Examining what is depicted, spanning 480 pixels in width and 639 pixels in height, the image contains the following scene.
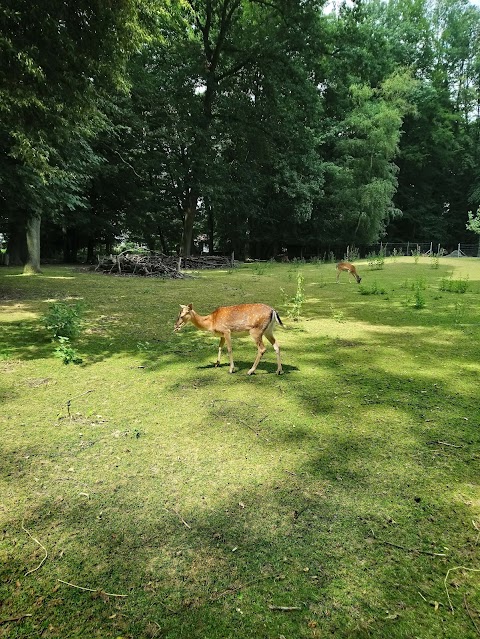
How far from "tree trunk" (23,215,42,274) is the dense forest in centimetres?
11

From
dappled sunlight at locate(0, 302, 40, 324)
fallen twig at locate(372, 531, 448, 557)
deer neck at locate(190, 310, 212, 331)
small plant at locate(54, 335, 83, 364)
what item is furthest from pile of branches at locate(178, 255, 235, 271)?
fallen twig at locate(372, 531, 448, 557)

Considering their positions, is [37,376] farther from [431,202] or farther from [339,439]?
[431,202]

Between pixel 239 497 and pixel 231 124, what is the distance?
28.7 metres

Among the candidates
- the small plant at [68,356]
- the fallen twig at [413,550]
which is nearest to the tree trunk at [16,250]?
the small plant at [68,356]

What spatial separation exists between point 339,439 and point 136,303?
323 inches

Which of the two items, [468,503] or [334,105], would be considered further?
[334,105]

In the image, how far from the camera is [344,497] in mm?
2807

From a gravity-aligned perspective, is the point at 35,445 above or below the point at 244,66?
below

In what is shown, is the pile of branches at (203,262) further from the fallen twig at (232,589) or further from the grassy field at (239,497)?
the fallen twig at (232,589)

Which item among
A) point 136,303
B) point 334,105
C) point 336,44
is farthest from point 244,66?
point 136,303

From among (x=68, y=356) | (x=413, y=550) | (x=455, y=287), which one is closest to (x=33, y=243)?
(x=68, y=356)

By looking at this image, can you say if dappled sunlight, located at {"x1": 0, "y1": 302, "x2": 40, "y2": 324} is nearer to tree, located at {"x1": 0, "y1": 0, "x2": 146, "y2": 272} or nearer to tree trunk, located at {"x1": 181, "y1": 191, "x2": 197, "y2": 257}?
tree, located at {"x1": 0, "y1": 0, "x2": 146, "y2": 272}

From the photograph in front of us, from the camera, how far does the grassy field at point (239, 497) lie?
200cm

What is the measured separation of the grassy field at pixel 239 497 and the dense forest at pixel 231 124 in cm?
618
